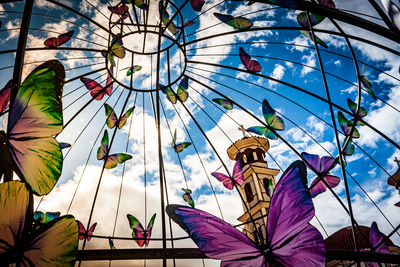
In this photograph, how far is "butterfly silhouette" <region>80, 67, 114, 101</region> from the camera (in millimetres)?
4473

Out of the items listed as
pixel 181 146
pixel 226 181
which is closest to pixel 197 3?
pixel 181 146

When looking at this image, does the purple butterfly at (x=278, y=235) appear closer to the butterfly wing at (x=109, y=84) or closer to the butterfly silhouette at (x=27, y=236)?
the butterfly silhouette at (x=27, y=236)

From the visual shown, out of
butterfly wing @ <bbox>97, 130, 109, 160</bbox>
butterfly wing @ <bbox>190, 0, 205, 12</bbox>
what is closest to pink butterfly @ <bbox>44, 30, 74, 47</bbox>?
butterfly wing @ <bbox>97, 130, 109, 160</bbox>

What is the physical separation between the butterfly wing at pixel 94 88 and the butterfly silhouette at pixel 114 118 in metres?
0.30

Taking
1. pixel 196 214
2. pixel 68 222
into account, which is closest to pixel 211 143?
pixel 196 214

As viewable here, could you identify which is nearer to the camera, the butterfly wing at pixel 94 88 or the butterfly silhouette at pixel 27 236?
the butterfly silhouette at pixel 27 236

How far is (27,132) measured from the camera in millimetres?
1359

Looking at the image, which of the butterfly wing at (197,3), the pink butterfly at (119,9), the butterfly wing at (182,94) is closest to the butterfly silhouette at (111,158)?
the butterfly wing at (182,94)

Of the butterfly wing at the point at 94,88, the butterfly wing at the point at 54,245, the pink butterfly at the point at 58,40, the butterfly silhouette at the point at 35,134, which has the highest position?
the pink butterfly at the point at 58,40

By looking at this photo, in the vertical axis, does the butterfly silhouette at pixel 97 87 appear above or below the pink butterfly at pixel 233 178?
above

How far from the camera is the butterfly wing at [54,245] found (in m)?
1.29

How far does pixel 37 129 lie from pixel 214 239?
4.20 ft

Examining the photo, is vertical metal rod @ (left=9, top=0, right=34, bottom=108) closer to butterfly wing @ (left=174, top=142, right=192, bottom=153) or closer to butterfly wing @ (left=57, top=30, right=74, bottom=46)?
butterfly wing @ (left=57, top=30, right=74, bottom=46)

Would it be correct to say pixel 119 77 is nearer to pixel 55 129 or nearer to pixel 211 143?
pixel 211 143
